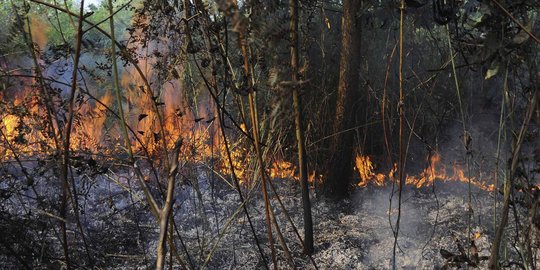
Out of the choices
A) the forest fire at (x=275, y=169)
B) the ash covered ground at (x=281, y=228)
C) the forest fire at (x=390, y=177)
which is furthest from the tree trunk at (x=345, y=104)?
the forest fire at (x=390, y=177)

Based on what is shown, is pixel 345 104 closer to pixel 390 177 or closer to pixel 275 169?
pixel 275 169

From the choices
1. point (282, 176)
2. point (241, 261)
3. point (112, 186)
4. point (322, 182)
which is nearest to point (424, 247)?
point (241, 261)

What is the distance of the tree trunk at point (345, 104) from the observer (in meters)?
4.61

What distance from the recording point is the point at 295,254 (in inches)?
148

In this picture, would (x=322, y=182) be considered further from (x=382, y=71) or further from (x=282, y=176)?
(x=382, y=71)

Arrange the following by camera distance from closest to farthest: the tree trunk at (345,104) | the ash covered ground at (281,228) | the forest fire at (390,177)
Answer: the ash covered ground at (281,228) → the tree trunk at (345,104) → the forest fire at (390,177)

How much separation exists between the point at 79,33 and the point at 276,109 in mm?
464

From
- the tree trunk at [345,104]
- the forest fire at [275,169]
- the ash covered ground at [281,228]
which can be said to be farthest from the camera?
the tree trunk at [345,104]

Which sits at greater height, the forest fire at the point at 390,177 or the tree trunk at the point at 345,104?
the tree trunk at the point at 345,104

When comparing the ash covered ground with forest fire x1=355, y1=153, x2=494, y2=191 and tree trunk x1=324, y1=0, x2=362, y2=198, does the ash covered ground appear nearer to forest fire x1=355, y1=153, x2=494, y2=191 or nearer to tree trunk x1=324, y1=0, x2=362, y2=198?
forest fire x1=355, y1=153, x2=494, y2=191

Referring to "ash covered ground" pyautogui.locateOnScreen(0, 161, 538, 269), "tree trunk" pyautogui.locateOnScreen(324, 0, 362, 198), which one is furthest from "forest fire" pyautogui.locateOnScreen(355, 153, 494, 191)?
"tree trunk" pyautogui.locateOnScreen(324, 0, 362, 198)

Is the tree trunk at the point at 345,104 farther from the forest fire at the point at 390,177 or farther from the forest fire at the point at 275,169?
the forest fire at the point at 390,177

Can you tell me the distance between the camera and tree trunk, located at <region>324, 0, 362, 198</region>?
4.61m

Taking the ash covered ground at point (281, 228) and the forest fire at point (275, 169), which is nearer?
the forest fire at point (275, 169)
